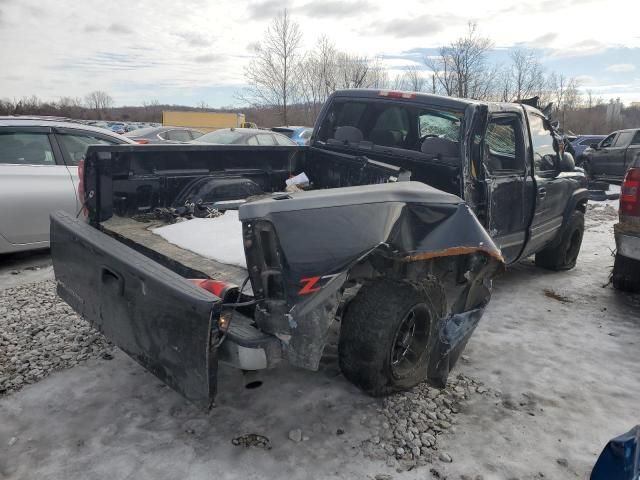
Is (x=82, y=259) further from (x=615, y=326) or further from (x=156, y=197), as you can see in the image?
(x=615, y=326)

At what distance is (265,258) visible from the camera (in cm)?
249

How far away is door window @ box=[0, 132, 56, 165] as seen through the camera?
5.77 meters

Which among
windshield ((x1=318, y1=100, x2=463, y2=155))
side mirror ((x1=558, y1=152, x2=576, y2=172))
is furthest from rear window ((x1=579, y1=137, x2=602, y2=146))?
windshield ((x1=318, y1=100, x2=463, y2=155))

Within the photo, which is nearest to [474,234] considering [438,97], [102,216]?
[438,97]

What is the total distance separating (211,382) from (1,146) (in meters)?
4.90

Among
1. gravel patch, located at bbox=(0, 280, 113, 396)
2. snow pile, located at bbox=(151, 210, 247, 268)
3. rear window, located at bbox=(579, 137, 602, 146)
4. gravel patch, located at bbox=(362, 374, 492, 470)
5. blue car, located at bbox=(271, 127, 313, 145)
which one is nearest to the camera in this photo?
gravel patch, located at bbox=(362, 374, 492, 470)

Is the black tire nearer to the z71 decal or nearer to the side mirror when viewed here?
the side mirror

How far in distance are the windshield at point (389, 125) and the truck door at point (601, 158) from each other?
1307 centimetres

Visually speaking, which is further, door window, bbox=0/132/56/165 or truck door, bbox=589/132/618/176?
truck door, bbox=589/132/618/176

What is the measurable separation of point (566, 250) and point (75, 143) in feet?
20.2

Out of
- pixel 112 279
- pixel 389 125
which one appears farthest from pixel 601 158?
pixel 112 279

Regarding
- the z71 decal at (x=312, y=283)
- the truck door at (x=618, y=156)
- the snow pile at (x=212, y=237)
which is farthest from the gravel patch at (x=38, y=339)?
the truck door at (x=618, y=156)

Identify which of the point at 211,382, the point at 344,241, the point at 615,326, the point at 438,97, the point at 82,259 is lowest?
the point at 615,326

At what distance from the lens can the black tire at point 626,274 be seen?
17.9 ft
